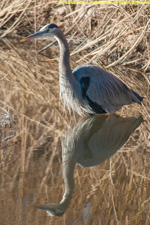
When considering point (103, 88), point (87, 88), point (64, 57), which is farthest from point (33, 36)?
point (103, 88)

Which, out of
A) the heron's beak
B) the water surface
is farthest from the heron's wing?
the heron's beak

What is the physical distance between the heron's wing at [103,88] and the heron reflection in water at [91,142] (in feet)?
0.82

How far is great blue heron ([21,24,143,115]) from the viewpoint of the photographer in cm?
550

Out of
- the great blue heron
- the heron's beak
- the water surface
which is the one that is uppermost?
the heron's beak

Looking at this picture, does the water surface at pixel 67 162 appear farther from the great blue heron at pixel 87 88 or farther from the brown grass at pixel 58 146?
the great blue heron at pixel 87 88

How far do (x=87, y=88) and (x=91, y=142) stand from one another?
1.04 metres

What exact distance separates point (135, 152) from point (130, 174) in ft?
1.94

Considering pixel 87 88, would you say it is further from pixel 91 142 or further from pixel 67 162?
A: pixel 67 162

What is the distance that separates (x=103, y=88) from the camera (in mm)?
5973

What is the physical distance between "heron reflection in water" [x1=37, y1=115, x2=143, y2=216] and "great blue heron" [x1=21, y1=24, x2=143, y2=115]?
190 millimetres

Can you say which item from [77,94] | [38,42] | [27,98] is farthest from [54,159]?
[38,42]

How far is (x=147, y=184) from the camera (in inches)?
149

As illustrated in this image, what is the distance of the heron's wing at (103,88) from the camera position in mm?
5789

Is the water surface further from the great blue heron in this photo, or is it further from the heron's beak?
the heron's beak
